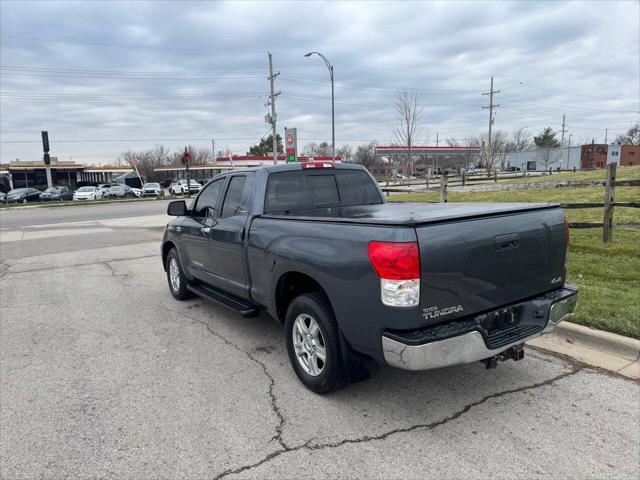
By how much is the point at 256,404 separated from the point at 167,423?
66 cm

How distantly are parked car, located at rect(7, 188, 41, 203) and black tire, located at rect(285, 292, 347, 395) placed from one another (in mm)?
43032

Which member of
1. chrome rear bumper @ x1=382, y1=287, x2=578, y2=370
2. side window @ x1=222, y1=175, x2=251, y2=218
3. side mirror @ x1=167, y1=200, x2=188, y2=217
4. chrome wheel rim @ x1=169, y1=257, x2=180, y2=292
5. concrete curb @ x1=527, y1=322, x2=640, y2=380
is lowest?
concrete curb @ x1=527, y1=322, x2=640, y2=380

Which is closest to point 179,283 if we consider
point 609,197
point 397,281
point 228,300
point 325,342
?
point 228,300

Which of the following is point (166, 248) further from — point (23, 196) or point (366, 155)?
point (366, 155)

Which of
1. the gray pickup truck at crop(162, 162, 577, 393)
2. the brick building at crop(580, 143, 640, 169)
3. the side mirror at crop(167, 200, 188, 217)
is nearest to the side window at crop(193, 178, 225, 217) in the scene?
the side mirror at crop(167, 200, 188, 217)

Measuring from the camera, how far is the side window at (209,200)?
545 cm

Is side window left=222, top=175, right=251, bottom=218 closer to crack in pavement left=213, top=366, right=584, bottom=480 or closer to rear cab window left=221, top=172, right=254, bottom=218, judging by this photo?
rear cab window left=221, top=172, right=254, bottom=218

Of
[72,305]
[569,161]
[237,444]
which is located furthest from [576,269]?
[569,161]

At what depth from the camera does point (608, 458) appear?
280cm

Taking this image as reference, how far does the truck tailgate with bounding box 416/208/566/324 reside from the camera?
2.89m

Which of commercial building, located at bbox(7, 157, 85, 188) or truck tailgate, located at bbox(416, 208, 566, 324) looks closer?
truck tailgate, located at bbox(416, 208, 566, 324)

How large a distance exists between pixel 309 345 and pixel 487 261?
1.55 metres

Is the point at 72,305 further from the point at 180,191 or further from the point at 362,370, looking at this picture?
the point at 180,191

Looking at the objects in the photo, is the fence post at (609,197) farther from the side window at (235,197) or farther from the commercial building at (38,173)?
the commercial building at (38,173)
